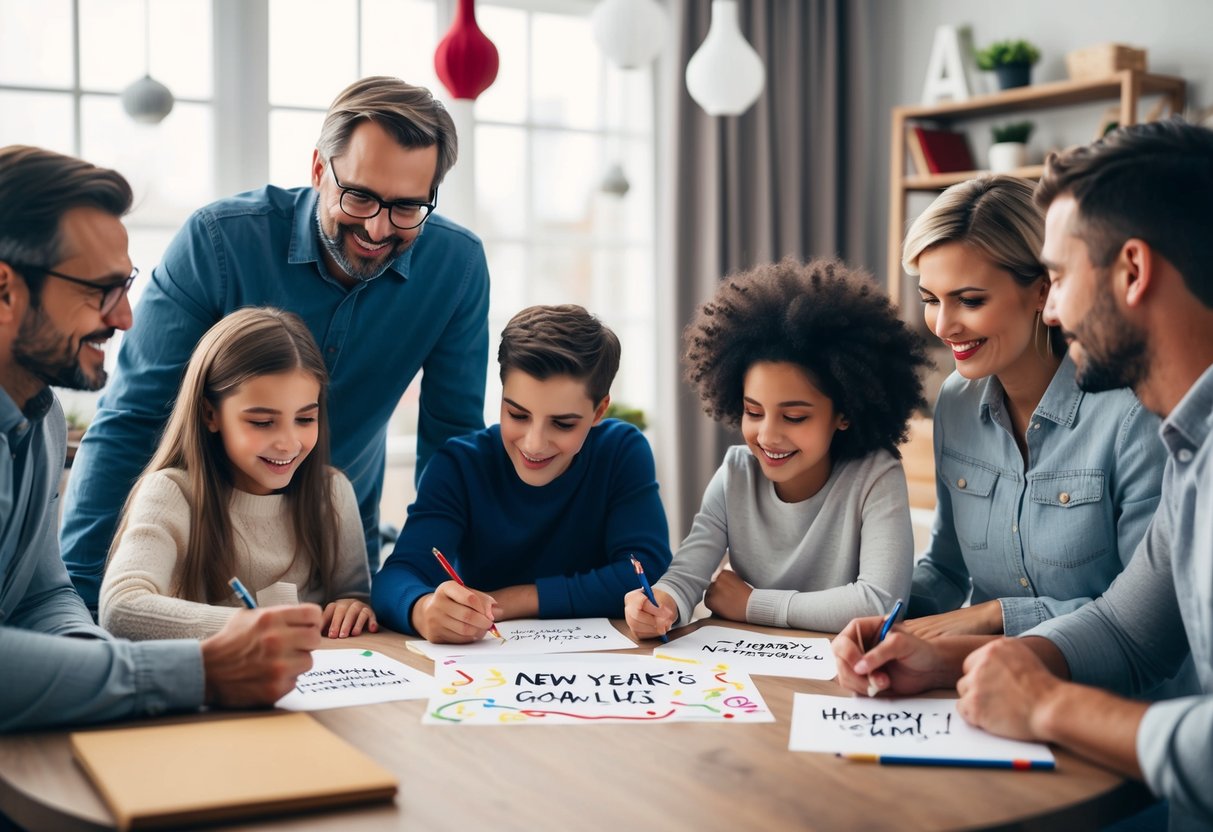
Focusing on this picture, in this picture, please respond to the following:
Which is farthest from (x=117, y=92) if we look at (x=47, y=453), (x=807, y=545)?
(x=807, y=545)

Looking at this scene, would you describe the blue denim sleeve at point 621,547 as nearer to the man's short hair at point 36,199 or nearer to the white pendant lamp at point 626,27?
the man's short hair at point 36,199

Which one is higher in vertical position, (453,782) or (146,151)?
(146,151)

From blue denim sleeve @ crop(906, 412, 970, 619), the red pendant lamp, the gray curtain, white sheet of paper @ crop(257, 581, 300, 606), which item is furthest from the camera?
the gray curtain

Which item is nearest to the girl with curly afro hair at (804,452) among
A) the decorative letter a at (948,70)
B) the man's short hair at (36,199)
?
the man's short hair at (36,199)

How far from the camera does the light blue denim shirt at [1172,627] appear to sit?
1.03m

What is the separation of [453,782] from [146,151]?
10.5ft

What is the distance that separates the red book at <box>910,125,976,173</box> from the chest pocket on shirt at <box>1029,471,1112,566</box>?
9.61ft

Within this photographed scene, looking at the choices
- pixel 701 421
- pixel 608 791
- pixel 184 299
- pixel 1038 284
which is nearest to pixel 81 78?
pixel 184 299

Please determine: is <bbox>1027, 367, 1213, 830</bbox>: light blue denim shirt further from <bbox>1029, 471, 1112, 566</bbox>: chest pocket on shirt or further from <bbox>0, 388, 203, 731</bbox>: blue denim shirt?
<bbox>0, 388, 203, 731</bbox>: blue denim shirt

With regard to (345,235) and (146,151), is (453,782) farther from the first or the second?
(146,151)

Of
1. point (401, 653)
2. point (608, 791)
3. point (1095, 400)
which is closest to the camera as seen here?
point (608, 791)

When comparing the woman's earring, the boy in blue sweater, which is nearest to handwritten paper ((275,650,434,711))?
the boy in blue sweater

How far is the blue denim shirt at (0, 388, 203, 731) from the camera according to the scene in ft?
3.73

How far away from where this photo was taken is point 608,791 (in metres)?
1.04
